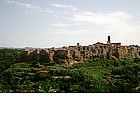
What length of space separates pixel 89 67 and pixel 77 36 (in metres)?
0.34

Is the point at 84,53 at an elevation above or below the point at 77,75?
above

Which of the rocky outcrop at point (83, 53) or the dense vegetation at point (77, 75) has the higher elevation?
the rocky outcrop at point (83, 53)

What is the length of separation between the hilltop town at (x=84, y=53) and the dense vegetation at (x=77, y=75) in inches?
2.0

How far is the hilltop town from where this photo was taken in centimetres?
327

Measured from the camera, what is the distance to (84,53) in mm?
3305

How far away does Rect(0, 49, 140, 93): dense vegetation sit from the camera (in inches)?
129

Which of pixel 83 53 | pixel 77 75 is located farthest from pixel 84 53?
pixel 77 75

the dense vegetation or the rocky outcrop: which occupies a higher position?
the rocky outcrop

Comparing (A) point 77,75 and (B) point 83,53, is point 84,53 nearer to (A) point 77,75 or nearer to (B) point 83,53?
(B) point 83,53

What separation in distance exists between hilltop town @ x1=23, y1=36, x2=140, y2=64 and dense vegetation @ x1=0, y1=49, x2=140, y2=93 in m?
0.05

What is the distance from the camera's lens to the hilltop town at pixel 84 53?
327cm

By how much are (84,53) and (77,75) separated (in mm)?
232
